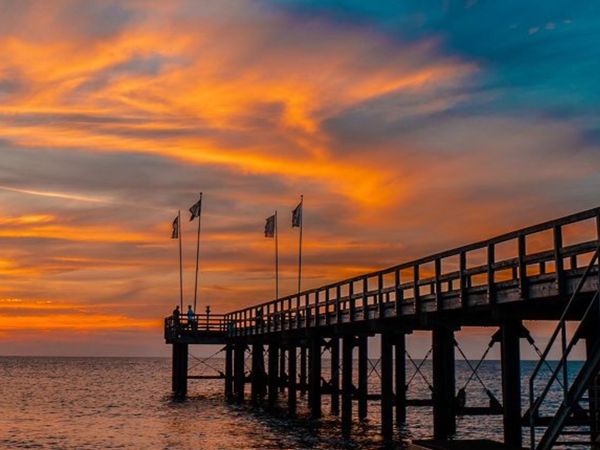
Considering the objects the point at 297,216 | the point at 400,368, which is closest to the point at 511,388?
the point at 400,368

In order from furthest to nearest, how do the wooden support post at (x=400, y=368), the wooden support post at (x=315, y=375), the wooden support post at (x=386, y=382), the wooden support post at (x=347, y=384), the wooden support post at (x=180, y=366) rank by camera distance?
1. the wooden support post at (x=180, y=366)
2. the wooden support post at (x=315, y=375)
3. the wooden support post at (x=347, y=384)
4. the wooden support post at (x=400, y=368)
5. the wooden support post at (x=386, y=382)

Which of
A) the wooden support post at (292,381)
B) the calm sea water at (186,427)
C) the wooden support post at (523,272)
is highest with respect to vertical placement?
the wooden support post at (523,272)

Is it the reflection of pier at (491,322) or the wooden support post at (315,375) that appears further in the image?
the wooden support post at (315,375)

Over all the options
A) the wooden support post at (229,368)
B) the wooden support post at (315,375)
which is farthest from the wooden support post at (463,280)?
the wooden support post at (229,368)

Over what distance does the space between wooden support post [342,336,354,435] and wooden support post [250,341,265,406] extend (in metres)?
15.2

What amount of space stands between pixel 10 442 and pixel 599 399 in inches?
1060

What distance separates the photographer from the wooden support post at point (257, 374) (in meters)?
53.3

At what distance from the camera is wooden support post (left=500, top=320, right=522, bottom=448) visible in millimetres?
19406

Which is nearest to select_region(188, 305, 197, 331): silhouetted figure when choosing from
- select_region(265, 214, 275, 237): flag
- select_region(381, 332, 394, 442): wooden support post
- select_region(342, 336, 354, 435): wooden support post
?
select_region(265, 214, 275, 237): flag

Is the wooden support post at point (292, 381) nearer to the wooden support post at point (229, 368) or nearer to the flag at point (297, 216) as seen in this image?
the flag at point (297, 216)

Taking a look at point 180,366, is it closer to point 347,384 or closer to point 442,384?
point 347,384

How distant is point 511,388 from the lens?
19.6 meters

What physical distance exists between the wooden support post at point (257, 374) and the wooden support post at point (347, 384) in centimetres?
1519

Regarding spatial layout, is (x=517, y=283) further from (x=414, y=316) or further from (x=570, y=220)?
(x=414, y=316)
